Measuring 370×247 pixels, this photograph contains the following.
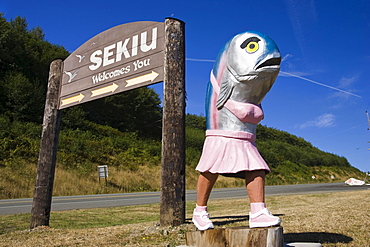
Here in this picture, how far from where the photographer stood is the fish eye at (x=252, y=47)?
2793 millimetres

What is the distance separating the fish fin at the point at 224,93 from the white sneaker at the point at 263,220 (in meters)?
0.95

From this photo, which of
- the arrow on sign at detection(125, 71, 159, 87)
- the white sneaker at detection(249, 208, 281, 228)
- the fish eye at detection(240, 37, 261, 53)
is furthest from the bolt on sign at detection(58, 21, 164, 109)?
the white sneaker at detection(249, 208, 281, 228)

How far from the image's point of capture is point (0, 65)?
25.8 meters

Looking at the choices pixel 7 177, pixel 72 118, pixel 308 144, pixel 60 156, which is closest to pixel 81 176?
pixel 60 156

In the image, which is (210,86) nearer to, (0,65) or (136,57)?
(136,57)

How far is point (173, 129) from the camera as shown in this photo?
478 cm

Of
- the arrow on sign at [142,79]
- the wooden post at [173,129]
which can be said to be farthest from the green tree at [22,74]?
the wooden post at [173,129]

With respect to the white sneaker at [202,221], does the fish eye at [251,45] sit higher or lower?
higher

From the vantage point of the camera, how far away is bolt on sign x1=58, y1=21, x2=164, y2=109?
523 cm

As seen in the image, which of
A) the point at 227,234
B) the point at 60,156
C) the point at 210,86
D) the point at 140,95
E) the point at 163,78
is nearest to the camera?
the point at 227,234

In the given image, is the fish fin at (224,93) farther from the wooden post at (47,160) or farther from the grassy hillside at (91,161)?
the grassy hillside at (91,161)

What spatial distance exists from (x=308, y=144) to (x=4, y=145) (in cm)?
4905

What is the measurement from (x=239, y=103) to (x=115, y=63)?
11.3 ft

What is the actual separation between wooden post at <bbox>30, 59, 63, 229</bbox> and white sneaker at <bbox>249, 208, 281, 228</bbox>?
4.57 m
